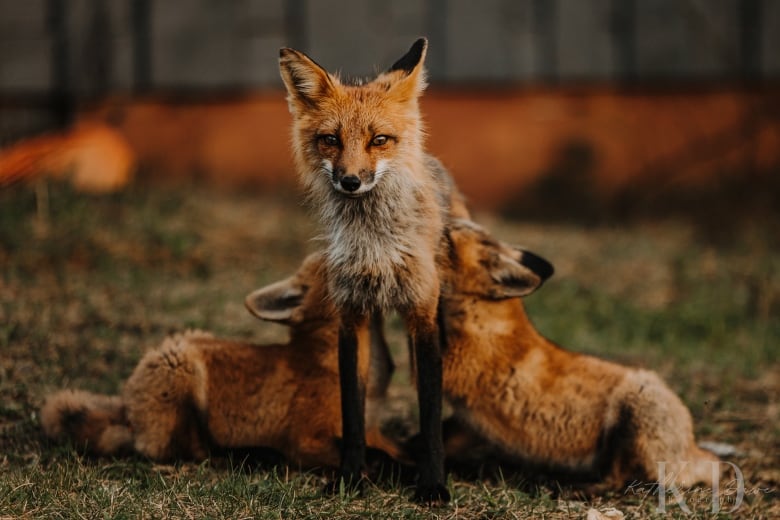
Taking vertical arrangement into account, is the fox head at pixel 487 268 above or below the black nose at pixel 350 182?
below

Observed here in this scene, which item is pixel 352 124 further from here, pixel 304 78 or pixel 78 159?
pixel 78 159

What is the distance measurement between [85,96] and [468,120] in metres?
4.42

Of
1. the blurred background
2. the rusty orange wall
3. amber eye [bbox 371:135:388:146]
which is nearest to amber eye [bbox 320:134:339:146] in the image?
amber eye [bbox 371:135:388:146]

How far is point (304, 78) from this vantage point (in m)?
3.92

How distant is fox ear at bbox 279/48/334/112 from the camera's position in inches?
153

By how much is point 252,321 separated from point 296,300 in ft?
7.79

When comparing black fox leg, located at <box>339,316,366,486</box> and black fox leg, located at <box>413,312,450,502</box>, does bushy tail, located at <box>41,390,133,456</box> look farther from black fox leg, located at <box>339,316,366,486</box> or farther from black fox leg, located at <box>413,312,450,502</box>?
black fox leg, located at <box>413,312,450,502</box>

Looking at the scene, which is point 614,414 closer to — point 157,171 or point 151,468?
point 151,468

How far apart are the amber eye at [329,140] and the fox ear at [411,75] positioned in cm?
34

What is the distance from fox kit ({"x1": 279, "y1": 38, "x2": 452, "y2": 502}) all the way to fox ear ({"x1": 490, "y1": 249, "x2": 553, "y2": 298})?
21.4 inches

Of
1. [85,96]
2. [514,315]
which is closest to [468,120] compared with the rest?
[85,96]

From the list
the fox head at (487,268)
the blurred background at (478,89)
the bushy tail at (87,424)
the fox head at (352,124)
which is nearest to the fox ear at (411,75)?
the fox head at (352,124)

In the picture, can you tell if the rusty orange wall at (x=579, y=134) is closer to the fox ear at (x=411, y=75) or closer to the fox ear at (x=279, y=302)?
the fox ear at (x=279, y=302)

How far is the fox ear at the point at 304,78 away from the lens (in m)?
3.88
